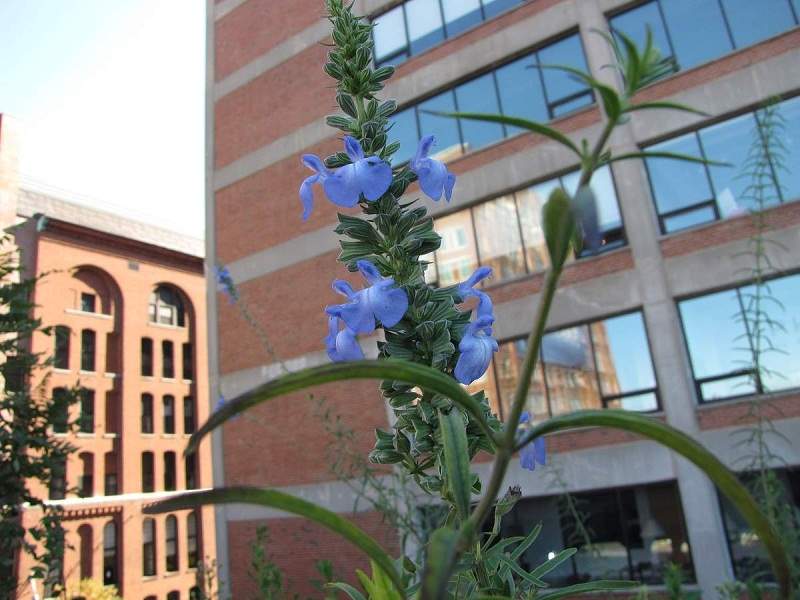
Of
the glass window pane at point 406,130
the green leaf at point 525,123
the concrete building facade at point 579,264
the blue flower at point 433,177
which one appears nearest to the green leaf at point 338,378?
the green leaf at point 525,123

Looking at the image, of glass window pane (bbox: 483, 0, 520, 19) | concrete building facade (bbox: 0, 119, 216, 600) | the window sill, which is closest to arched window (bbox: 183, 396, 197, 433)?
concrete building facade (bbox: 0, 119, 216, 600)

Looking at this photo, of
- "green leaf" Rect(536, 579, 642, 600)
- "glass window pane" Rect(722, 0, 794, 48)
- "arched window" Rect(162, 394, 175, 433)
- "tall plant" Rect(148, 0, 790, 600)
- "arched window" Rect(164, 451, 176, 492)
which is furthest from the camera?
"arched window" Rect(162, 394, 175, 433)

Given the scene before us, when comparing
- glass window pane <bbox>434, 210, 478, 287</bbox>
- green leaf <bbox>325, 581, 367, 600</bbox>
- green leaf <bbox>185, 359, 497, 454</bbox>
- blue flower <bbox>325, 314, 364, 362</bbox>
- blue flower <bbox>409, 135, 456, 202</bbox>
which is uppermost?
glass window pane <bbox>434, 210, 478, 287</bbox>

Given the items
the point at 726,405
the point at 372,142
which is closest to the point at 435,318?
the point at 372,142

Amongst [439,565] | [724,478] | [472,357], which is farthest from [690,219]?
[439,565]

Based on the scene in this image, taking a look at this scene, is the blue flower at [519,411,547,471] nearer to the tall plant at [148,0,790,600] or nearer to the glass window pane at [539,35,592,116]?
the tall plant at [148,0,790,600]

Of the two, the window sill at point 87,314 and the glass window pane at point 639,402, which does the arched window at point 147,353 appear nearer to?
the window sill at point 87,314

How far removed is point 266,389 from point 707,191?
13.1 meters

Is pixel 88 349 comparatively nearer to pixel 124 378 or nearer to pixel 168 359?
pixel 124 378

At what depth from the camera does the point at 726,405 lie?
1074cm

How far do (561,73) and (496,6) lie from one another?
277 cm

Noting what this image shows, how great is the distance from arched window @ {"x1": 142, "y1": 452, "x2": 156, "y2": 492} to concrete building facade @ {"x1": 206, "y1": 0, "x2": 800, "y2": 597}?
1639cm

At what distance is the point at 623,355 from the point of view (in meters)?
11.8

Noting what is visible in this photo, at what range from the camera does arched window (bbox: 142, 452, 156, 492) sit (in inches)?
1199
